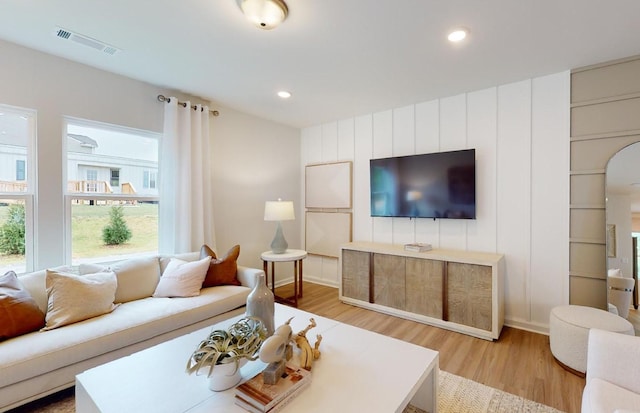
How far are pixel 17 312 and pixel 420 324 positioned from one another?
325cm

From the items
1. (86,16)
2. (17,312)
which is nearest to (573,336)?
(17,312)

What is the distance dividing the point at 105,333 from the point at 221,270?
1057 mm

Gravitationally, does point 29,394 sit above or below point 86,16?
below

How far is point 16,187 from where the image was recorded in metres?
2.28

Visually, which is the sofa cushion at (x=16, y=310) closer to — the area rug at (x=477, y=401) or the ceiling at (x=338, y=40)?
the ceiling at (x=338, y=40)

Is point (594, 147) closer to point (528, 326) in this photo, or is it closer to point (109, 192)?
point (528, 326)

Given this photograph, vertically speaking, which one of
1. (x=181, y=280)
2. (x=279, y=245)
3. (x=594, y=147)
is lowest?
(x=181, y=280)

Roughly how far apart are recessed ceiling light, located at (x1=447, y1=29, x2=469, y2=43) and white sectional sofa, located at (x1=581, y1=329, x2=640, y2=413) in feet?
6.57

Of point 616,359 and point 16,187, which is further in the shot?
point 16,187

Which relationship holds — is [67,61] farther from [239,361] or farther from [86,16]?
[239,361]

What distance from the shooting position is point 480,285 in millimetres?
2646

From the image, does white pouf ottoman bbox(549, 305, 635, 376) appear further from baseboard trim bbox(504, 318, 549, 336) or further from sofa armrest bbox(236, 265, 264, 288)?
sofa armrest bbox(236, 265, 264, 288)

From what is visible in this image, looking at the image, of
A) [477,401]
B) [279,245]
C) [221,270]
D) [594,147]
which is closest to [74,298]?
[221,270]

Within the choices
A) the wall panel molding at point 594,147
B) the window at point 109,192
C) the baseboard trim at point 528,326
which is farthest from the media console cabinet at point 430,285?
the window at point 109,192
